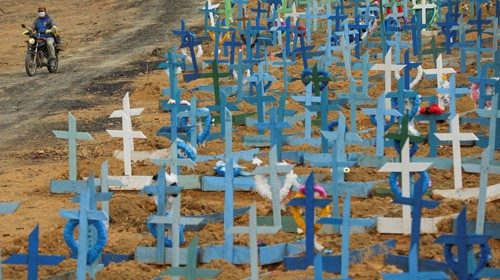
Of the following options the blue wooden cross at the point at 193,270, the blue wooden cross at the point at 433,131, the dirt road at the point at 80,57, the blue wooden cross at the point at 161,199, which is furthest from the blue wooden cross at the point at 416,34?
the blue wooden cross at the point at 193,270

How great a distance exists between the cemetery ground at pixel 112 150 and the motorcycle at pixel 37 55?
0.24 metres

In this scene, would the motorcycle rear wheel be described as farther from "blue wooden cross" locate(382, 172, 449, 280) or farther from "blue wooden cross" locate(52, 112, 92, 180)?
"blue wooden cross" locate(382, 172, 449, 280)

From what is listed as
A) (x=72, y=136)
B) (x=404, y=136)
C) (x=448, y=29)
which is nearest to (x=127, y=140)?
(x=72, y=136)

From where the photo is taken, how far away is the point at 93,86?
2556cm

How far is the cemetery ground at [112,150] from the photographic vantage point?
12.3m

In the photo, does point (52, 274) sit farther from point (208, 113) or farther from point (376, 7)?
point (376, 7)

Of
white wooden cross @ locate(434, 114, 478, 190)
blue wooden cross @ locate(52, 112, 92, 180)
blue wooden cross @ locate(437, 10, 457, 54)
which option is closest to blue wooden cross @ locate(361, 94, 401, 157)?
white wooden cross @ locate(434, 114, 478, 190)

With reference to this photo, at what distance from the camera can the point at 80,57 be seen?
30.0 m

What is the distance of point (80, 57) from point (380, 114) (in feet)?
52.7

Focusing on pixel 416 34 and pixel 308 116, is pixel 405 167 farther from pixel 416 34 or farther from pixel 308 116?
pixel 416 34

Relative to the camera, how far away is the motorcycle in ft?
87.8

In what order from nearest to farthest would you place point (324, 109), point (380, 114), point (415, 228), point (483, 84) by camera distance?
1. point (415, 228)
2. point (380, 114)
3. point (324, 109)
4. point (483, 84)

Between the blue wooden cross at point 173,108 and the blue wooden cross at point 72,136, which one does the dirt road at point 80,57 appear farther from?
the blue wooden cross at point 72,136

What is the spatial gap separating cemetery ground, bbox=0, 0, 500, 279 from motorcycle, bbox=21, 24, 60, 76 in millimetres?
245
